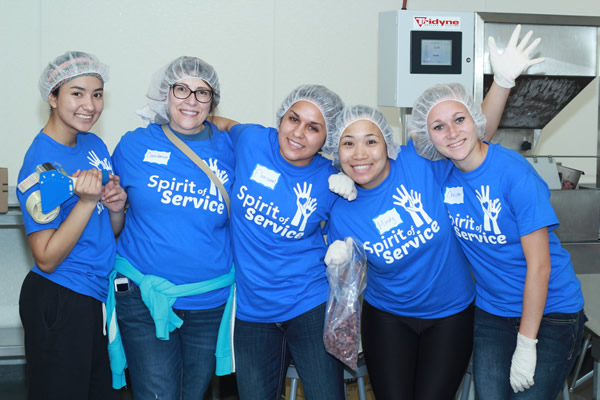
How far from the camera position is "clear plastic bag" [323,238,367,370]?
186cm

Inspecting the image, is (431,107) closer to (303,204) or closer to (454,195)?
(454,195)

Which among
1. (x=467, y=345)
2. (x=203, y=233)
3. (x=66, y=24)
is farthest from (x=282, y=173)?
(x=66, y=24)

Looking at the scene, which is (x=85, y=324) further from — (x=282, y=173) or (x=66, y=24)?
(x=66, y=24)

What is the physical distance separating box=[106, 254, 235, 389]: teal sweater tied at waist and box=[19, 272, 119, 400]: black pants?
12 centimetres

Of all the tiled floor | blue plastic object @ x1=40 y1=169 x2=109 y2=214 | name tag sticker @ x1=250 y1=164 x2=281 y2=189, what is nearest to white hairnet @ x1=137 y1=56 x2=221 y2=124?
name tag sticker @ x1=250 y1=164 x2=281 y2=189

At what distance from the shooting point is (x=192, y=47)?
3400 mm

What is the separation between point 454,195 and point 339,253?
0.43 m

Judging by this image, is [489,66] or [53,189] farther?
[489,66]

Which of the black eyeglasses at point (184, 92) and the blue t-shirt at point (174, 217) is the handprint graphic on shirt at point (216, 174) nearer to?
the blue t-shirt at point (174, 217)

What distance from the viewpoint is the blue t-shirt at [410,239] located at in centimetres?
184

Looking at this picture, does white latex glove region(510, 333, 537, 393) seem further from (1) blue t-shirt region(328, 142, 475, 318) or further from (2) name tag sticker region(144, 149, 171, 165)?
(2) name tag sticker region(144, 149, 171, 165)

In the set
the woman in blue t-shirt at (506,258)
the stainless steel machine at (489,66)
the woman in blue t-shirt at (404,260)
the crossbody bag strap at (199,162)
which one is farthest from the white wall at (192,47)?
the woman in blue t-shirt at (506,258)

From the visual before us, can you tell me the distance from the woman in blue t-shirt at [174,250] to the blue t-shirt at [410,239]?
1.50 ft

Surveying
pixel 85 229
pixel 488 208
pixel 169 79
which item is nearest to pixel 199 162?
pixel 169 79
